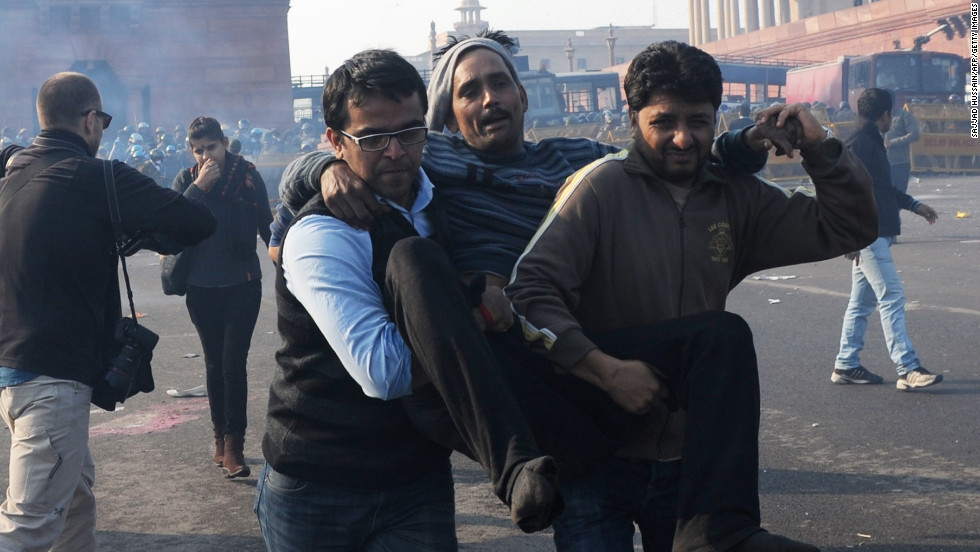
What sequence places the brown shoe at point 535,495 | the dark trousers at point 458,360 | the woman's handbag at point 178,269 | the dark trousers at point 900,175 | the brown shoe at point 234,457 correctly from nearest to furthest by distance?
the brown shoe at point 535,495, the dark trousers at point 458,360, the brown shoe at point 234,457, the woman's handbag at point 178,269, the dark trousers at point 900,175

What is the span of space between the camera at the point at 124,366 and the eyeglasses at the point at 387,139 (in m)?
1.89

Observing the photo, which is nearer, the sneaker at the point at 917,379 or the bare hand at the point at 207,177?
the bare hand at the point at 207,177

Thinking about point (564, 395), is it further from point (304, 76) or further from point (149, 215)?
point (304, 76)

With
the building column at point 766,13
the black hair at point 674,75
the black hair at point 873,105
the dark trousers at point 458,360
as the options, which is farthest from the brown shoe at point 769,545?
the building column at point 766,13

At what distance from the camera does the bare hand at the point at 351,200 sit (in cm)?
243

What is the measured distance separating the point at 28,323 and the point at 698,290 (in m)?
2.40

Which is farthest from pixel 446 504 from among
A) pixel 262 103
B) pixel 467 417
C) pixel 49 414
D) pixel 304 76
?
pixel 304 76

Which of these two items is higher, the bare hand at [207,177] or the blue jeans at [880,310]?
the bare hand at [207,177]

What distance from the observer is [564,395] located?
2.59 meters

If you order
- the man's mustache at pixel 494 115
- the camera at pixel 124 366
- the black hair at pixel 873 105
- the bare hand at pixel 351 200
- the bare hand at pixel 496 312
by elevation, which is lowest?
the camera at pixel 124 366

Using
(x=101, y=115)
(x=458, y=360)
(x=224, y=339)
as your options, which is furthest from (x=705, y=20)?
(x=458, y=360)

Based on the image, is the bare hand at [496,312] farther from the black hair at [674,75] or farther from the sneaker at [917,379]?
the sneaker at [917,379]

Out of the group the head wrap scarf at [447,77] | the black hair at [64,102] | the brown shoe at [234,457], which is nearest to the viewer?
the head wrap scarf at [447,77]

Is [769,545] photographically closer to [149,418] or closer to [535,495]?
[535,495]
